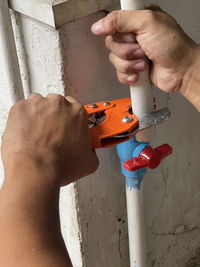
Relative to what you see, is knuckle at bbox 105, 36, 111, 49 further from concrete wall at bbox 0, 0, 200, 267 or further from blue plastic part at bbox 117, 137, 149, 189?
blue plastic part at bbox 117, 137, 149, 189

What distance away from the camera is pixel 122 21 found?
A: 0.81m

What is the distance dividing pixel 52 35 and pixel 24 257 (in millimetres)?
369

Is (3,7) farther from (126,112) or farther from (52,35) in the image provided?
(126,112)

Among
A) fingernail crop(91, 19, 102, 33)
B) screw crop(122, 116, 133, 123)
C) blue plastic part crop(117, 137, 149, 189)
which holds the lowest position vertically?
blue plastic part crop(117, 137, 149, 189)

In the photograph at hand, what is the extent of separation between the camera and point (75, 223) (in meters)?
1.04

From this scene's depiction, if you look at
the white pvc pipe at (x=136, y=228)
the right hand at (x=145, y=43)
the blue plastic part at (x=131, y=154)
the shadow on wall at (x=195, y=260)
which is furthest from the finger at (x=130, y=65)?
the shadow on wall at (x=195, y=260)

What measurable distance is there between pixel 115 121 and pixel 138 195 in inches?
7.8

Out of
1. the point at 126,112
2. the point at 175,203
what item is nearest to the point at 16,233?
the point at 126,112

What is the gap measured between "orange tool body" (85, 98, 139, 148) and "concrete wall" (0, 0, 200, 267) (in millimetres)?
59

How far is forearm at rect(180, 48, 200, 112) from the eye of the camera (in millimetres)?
890

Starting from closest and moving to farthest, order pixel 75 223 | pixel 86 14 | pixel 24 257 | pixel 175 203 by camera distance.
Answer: pixel 24 257 → pixel 86 14 → pixel 75 223 → pixel 175 203

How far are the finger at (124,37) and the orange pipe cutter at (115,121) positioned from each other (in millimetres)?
108

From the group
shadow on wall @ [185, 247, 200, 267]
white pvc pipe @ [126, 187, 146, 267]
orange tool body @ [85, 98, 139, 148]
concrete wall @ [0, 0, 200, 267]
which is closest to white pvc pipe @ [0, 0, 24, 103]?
concrete wall @ [0, 0, 200, 267]

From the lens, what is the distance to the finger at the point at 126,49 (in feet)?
2.77
